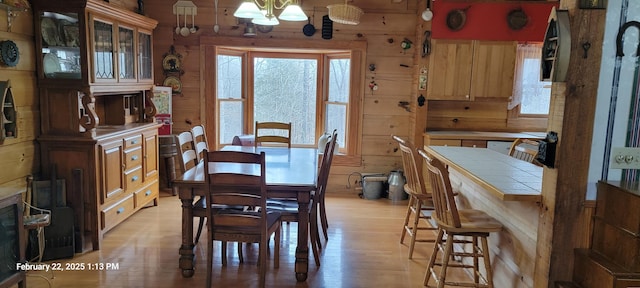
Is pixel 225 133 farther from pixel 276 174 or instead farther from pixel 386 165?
pixel 276 174

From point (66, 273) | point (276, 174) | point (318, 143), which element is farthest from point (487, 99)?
point (66, 273)

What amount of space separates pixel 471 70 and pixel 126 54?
356 cm

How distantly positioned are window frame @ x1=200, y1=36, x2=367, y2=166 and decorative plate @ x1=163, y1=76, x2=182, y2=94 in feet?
0.94

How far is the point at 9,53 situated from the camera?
2.95 metres

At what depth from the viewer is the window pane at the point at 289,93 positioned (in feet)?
18.5

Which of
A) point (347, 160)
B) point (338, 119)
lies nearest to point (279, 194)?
point (347, 160)

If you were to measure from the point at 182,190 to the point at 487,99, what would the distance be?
3573 mm

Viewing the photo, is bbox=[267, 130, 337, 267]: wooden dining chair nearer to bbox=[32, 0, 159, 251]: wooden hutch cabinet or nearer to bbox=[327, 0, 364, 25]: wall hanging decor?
bbox=[32, 0, 159, 251]: wooden hutch cabinet

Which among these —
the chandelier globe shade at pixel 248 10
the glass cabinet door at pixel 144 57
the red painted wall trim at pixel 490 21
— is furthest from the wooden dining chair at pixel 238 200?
the red painted wall trim at pixel 490 21

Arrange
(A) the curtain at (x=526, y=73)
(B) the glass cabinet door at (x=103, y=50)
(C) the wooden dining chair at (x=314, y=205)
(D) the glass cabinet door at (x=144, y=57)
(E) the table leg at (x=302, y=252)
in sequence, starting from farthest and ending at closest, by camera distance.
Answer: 1. (A) the curtain at (x=526, y=73)
2. (D) the glass cabinet door at (x=144, y=57)
3. (B) the glass cabinet door at (x=103, y=50)
4. (C) the wooden dining chair at (x=314, y=205)
5. (E) the table leg at (x=302, y=252)

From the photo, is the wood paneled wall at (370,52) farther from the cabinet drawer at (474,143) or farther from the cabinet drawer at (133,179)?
the cabinet drawer at (133,179)

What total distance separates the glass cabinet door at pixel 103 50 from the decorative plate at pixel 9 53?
0.52 metres

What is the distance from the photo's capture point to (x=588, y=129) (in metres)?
2.02

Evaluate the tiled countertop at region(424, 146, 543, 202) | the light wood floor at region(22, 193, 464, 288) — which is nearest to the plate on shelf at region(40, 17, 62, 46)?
the light wood floor at region(22, 193, 464, 288)
